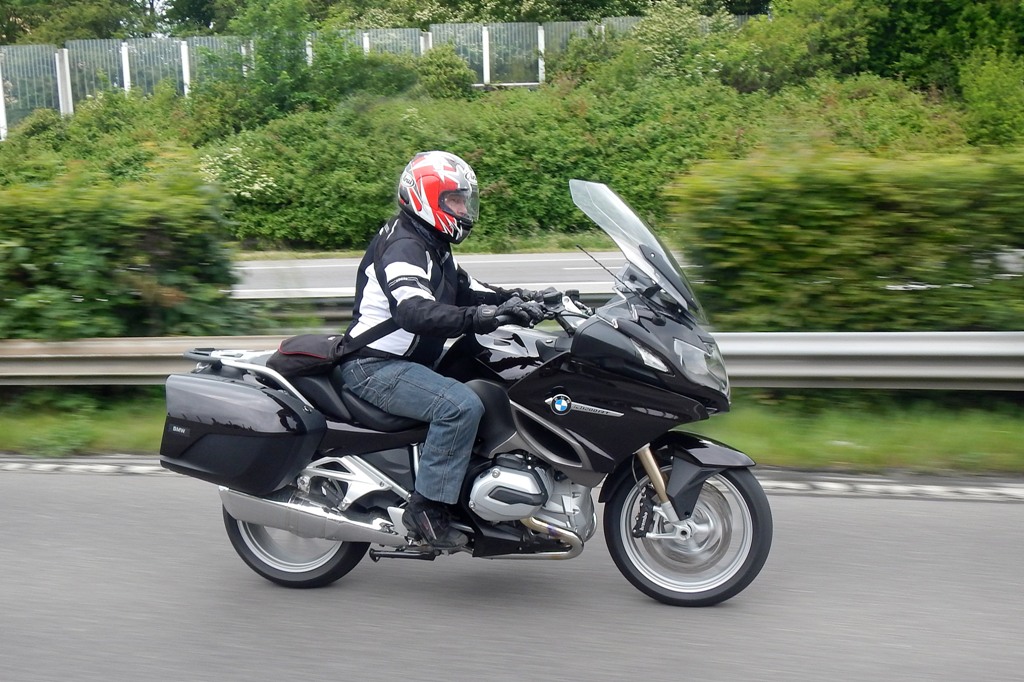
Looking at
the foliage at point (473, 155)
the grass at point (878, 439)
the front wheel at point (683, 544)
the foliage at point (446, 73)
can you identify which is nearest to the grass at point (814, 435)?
the grass at point (878, 439)

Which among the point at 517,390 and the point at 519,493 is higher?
the point at 517,390

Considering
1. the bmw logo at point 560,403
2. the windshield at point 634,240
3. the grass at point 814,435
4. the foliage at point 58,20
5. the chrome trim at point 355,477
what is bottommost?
the grass at point 814,435

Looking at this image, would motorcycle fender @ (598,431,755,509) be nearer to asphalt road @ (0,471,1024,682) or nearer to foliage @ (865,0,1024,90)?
asphalt road @ (0,471,1024,682)

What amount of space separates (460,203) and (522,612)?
1.70 meters

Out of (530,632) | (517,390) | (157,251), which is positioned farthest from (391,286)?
(157,251)

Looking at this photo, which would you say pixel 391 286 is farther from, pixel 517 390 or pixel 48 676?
pixel 48 676

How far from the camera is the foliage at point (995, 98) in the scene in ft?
83.6

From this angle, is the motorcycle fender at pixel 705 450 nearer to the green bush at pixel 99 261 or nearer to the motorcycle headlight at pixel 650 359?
the motorcycle headlight at pixel 650 359

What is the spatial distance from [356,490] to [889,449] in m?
3.34

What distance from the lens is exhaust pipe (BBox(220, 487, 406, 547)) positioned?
460cm

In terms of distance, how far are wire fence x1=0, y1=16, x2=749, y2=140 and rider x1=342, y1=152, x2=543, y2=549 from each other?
92.6ft

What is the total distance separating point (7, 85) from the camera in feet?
106

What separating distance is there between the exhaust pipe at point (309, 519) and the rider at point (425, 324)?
16 cm

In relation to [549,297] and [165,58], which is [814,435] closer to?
[549,297]
